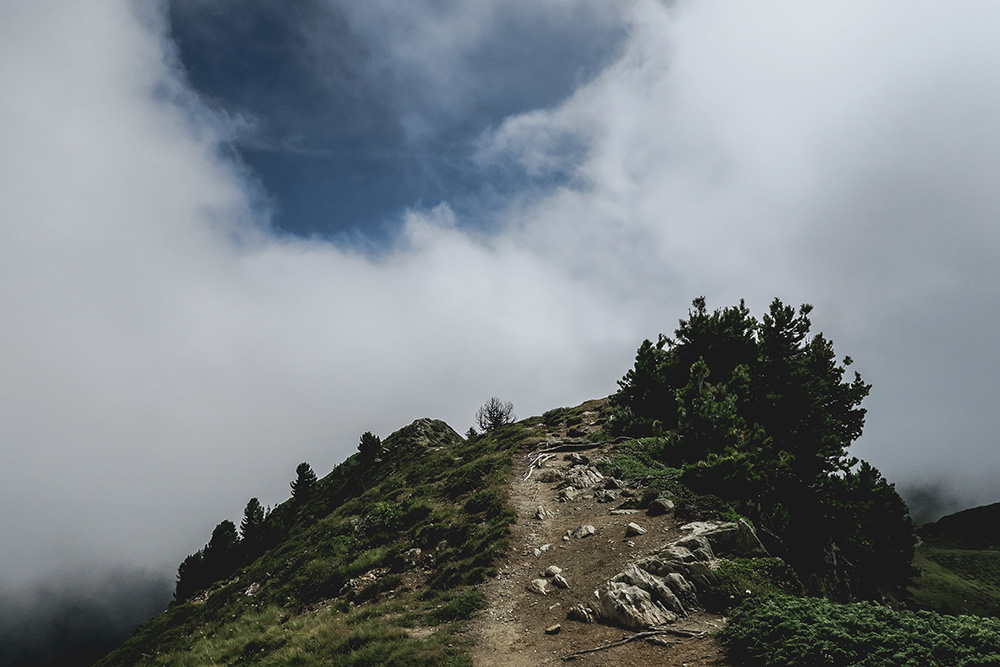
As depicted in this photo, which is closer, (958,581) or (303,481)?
(303,481)

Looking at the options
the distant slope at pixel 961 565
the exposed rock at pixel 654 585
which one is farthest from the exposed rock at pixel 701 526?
the distant slope at pixel 961 565

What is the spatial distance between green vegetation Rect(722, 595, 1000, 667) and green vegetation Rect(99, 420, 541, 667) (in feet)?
21.6

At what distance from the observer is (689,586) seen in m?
12.5

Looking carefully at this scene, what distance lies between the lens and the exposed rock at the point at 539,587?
14.4 metres

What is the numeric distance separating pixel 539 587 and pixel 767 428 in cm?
1805

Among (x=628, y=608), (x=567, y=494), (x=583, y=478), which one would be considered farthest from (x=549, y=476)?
(x=628, y=608)

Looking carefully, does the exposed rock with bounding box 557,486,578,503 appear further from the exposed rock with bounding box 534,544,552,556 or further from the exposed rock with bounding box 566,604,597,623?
the exposed rock with bounding box 566,604,597,623

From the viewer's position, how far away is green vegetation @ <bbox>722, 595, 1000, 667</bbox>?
7.46 metres

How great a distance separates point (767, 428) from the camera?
25.8m

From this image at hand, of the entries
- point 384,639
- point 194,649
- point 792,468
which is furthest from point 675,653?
point 792,468

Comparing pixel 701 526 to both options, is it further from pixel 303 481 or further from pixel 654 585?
pixel 303 481

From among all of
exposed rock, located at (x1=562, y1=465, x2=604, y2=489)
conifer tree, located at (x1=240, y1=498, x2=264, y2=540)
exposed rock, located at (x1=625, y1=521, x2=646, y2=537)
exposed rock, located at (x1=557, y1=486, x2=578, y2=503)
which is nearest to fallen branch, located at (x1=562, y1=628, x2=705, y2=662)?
exposed rock, located at (x1=625, y1=521, x2=646, y2=537)

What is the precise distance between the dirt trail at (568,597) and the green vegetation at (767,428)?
15.0 feet

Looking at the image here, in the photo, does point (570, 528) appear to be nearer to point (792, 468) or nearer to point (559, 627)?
point (559, 627)
